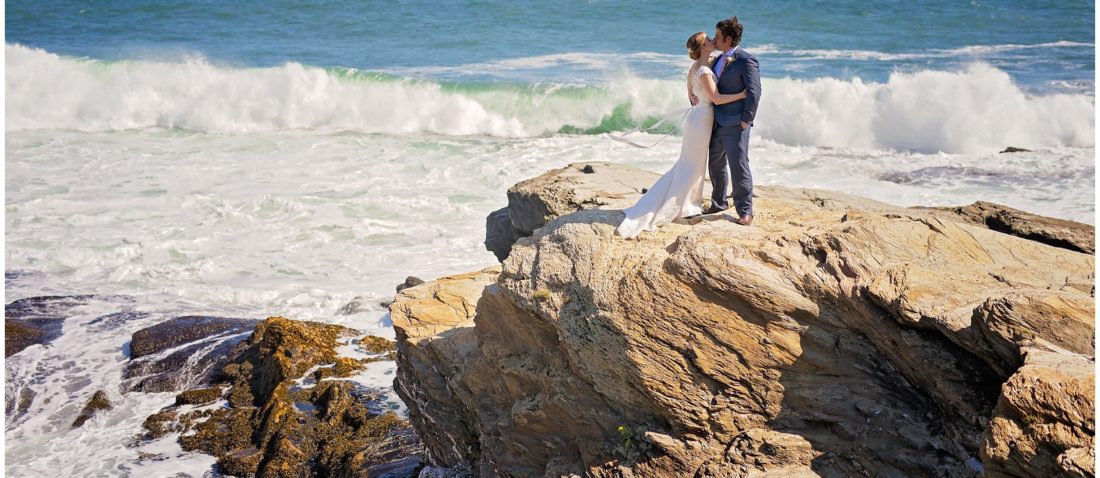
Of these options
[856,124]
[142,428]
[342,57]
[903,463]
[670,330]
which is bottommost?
[142,428]

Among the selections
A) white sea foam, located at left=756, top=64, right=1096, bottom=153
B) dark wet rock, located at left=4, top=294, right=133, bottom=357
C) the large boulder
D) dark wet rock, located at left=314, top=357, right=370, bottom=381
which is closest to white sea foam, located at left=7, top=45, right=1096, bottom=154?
white sea foam, located at left=756, top=64, right=1096, bottom=153

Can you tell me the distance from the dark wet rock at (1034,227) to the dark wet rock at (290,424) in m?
5.03

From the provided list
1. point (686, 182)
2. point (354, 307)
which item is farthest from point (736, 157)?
point (354, 307)

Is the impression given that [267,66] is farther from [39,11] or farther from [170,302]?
[170,302]

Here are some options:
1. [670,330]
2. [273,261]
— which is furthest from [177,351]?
[670,330]

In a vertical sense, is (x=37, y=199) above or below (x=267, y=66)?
below

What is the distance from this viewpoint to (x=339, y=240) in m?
13.2

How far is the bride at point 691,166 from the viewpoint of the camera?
6.28m

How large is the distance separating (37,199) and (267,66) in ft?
36.1

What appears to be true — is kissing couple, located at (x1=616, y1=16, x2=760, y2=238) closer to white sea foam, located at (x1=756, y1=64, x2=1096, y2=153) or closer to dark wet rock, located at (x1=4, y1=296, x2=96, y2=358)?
dark wet rock, located at (x1=4, y1=296, x2=96, y2=358)

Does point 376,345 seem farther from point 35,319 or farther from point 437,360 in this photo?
point 35,319

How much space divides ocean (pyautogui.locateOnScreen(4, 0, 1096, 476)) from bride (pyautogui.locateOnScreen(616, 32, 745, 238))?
0.33 m

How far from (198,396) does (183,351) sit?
107 cm

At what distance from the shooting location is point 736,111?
6.40 metres
